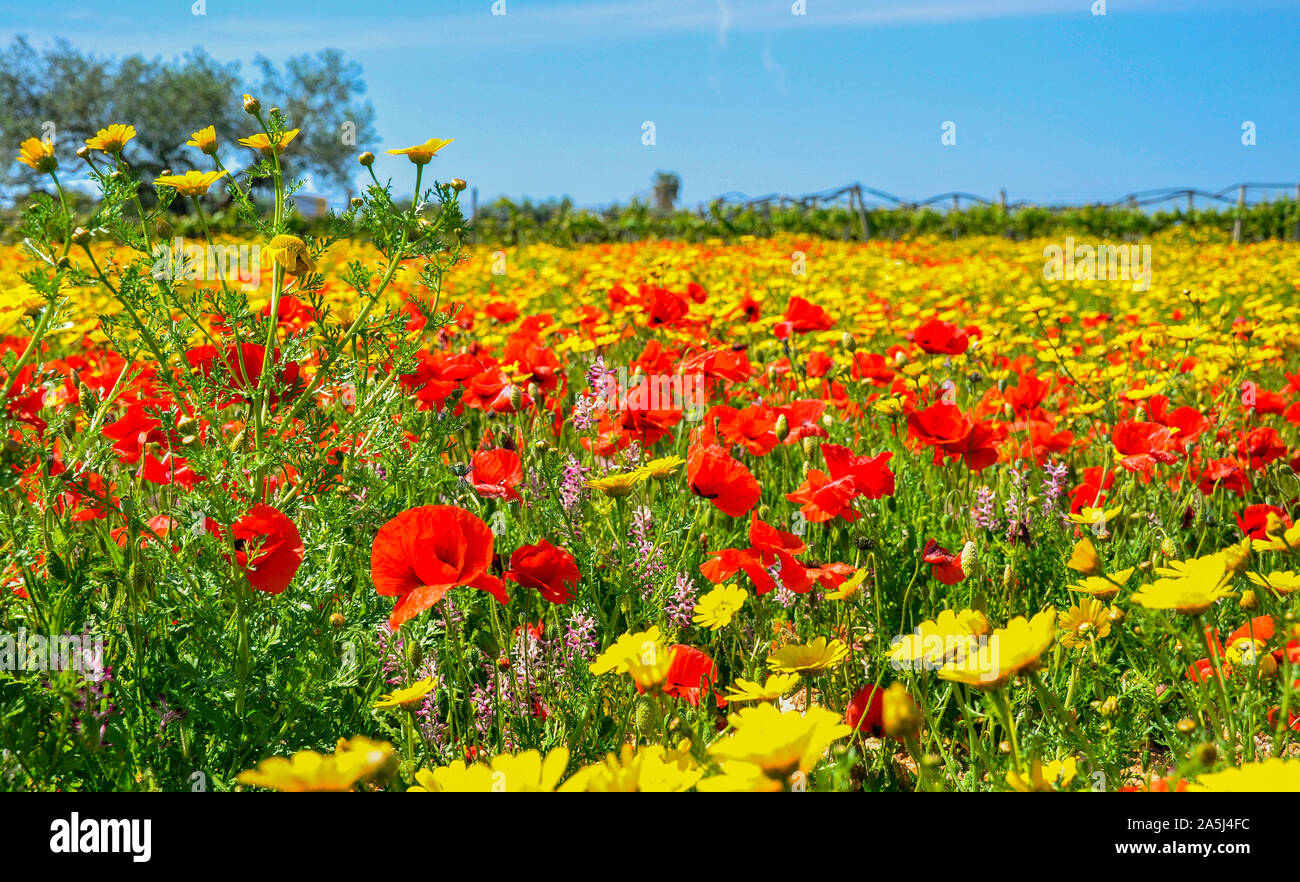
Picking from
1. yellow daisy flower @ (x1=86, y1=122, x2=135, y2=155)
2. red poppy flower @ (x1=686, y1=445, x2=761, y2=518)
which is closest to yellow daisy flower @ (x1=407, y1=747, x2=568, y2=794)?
red poppy flower @ (x1=686, y1=445, x2=761, y2=518)

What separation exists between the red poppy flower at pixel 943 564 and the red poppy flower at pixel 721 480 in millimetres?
307

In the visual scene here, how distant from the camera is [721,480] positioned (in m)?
1.58

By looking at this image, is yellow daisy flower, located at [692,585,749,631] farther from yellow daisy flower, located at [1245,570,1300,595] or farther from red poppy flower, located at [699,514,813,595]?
yellow daisy flower, located at [1245,570,1300,595]

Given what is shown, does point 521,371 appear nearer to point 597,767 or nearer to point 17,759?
point 17,759

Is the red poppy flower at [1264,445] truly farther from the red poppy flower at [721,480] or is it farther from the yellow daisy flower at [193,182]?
the yellow daisy flower at [193,182]

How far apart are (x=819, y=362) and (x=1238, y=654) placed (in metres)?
1.62

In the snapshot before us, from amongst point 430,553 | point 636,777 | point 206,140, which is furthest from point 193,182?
point 636,777

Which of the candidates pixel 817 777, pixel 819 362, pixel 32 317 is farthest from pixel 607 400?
pixel 817 777

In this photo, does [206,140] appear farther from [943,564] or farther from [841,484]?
[943,564]

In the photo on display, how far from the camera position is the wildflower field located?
3.64 ft

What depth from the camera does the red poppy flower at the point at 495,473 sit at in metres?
1.72

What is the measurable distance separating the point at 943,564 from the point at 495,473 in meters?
0.81

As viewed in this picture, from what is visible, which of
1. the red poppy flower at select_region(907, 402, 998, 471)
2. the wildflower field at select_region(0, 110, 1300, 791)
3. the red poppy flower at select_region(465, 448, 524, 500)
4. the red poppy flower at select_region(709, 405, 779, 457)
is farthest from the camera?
the red poppy flower at select_region(709, 405, 779, 457)
